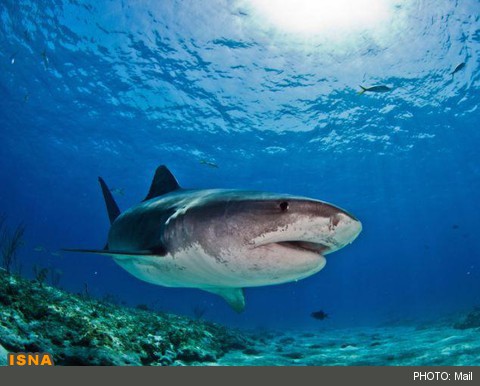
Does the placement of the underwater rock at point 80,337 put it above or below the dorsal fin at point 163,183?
below

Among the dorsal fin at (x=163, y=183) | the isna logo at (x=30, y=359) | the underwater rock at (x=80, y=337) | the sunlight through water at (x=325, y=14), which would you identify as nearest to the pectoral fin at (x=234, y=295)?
the underwater rock at (x=80, y=337)

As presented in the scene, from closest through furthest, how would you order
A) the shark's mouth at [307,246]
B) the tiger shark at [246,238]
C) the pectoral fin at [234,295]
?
the tiger shark at [246,238], the shark's mouth at [307,246], the pectoral fin at [234,295]

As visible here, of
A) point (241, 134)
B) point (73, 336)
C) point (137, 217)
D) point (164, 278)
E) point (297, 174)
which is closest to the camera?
point (73, 336)

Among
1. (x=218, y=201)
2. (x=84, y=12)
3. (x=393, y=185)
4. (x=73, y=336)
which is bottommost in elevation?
(x=73, y=336)

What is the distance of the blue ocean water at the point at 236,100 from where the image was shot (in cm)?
1673

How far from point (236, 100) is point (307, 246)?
68.8 ft

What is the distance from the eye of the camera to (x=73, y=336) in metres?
3.77

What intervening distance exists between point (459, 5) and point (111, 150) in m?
29.9

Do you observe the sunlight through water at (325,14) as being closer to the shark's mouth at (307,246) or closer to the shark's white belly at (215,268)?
the shark's white belly at (215,268)

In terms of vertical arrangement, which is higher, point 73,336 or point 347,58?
point 347,58

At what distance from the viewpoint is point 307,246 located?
10.1 ft

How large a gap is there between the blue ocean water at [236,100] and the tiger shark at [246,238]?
23.7 ft

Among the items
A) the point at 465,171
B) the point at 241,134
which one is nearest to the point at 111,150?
the point at 241,134

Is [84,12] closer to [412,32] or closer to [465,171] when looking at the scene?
[412,32]
